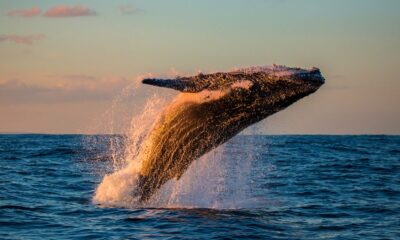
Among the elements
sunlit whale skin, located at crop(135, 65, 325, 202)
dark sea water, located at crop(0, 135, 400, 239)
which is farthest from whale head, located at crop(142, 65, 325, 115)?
dark sea water, located at crop(0, 135, 400, 239)

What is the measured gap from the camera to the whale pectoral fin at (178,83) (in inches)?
396

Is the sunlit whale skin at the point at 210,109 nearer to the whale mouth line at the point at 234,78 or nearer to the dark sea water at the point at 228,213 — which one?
the whale mouth line at the point at 234,78

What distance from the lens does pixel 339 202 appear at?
14789mm

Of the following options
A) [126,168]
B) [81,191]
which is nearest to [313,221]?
[126,168]

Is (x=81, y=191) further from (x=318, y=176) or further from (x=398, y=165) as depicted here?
(x=398, y=165)

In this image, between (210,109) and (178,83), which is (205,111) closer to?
(210,109)

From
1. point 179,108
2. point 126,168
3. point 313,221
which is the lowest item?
point 313,221

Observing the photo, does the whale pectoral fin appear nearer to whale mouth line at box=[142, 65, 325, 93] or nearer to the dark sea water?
whale mouth line at box=[142, 65, 325, 93]

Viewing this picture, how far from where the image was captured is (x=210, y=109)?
1100cm

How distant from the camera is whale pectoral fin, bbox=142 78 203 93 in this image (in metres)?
10.1

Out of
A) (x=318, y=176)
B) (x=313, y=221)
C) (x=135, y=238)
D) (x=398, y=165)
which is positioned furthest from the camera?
(x=398, y=165)

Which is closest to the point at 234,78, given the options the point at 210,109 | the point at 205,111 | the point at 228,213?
the point at 210,109

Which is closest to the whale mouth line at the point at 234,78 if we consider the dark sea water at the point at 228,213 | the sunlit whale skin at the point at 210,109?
the sunlit whale skin at the point at 210,109

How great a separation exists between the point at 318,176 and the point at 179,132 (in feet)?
36.2
